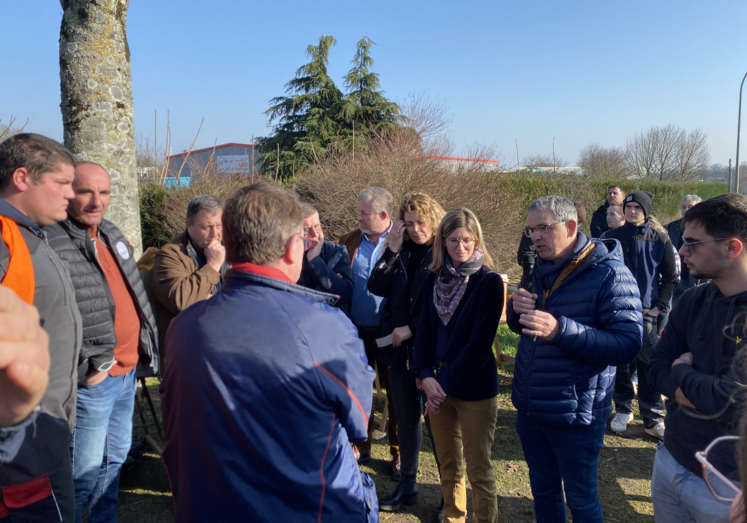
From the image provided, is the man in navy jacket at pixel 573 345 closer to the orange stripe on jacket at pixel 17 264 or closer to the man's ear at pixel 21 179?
the orange stripe on jacket at pixel 17 264

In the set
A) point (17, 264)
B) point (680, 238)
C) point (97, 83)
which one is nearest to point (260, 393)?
point (17, 264)

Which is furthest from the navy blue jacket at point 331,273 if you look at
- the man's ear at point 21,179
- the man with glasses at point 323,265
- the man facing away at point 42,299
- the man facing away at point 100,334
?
the man's ear at point 21,179

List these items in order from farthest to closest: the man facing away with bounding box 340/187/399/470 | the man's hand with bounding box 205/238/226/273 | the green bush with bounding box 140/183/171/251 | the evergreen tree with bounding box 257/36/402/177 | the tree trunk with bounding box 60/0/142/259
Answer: the evergreen tree with bounding box 257/36/402/177
the green bush with bounding box 140/183/171/251
the tree trunk with bounding box 60/0/142/259
the man facing away with bounding box 340/187/399/470
the man's hand with bounding box 205/238/226/273

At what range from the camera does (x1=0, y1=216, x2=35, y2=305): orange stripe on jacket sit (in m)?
1.66

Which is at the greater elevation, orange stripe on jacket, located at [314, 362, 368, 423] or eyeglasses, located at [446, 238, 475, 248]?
eyeglasses, located at [446, 238, 475, 248]

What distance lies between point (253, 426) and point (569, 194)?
16595mm

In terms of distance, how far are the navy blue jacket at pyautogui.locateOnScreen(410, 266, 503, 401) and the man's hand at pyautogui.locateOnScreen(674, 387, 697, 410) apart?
2.95 ft

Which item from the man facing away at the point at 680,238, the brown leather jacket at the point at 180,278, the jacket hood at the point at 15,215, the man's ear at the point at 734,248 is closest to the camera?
the jacket hood at the point at 15,215

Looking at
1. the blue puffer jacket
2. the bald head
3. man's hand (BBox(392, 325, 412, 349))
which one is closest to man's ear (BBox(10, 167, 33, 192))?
the bald head

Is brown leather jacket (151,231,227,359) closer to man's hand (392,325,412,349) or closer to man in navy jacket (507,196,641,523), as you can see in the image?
man's hand (392,325,412,349)

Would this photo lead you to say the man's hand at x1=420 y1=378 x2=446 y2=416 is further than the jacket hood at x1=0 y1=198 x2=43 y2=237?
Yes

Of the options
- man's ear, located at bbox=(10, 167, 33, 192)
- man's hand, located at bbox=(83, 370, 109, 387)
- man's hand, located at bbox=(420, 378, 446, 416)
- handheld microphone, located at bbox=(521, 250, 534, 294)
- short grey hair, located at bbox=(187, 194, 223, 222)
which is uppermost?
man's ear, located at bbox=(10, 167, 33, 192)

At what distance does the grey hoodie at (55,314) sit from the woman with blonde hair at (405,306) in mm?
1881

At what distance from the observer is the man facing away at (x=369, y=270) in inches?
145
